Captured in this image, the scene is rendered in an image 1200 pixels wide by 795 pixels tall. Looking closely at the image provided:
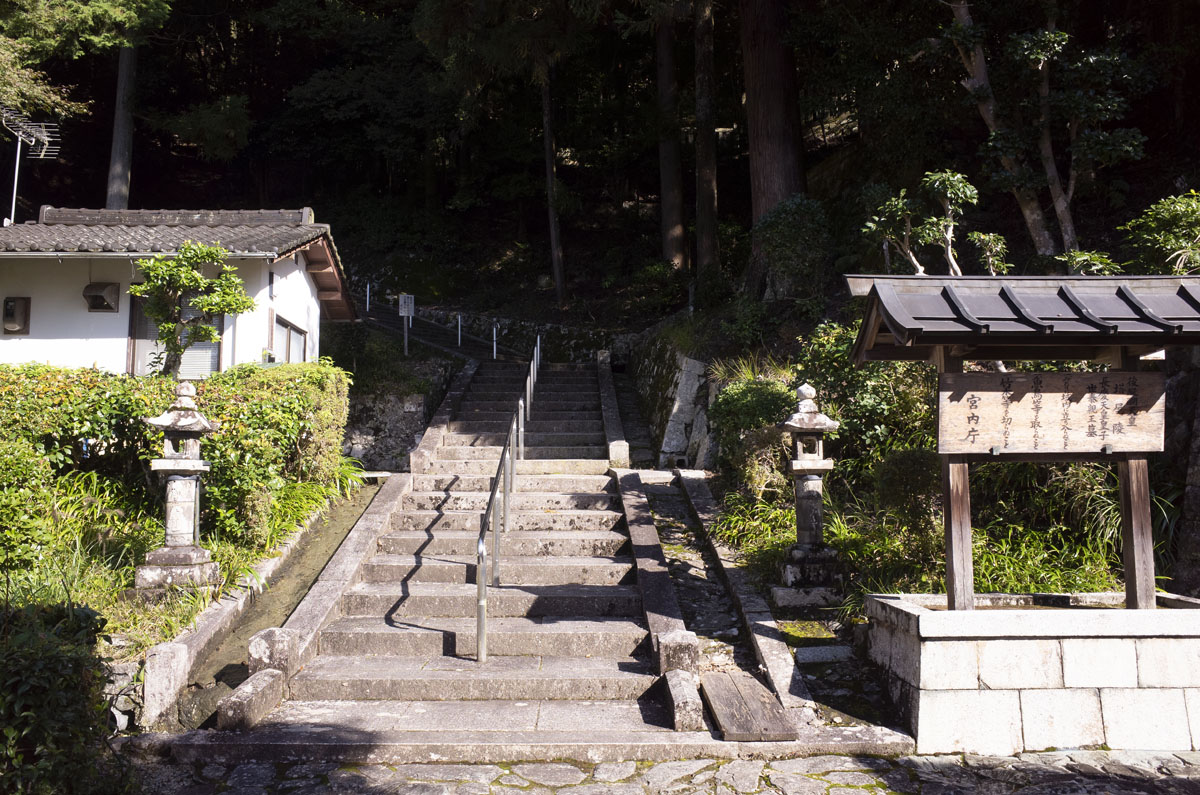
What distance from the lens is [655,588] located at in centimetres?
682

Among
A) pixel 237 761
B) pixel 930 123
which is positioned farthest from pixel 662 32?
pixel 237 761

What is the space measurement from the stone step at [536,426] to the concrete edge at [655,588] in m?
2.84

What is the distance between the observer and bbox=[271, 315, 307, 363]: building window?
1195 centimetres

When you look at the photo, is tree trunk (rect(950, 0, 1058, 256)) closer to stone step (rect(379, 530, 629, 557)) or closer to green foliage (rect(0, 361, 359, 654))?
stone step (rect(379, 530, 629, 557))

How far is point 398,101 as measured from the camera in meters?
24.6

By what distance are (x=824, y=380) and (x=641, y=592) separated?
122 inches

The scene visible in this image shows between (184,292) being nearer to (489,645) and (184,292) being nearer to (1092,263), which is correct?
(489,645)

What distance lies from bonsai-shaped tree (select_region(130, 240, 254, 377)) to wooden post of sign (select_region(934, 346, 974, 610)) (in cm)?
752

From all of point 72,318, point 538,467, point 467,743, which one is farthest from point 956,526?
point 72,318

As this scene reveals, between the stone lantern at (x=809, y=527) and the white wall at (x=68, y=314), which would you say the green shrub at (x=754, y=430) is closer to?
the stone lantern at (x=809, y=527)

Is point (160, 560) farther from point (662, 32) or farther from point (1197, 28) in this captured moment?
point (662, 32)

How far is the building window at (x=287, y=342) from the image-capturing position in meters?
12.0

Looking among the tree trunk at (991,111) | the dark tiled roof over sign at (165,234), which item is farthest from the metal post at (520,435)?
the tree trunk at (991,111)

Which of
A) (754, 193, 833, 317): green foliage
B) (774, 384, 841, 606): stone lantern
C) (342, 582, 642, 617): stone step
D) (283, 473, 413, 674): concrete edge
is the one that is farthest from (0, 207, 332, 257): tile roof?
(774, 384, 841, 606): stone lantern
